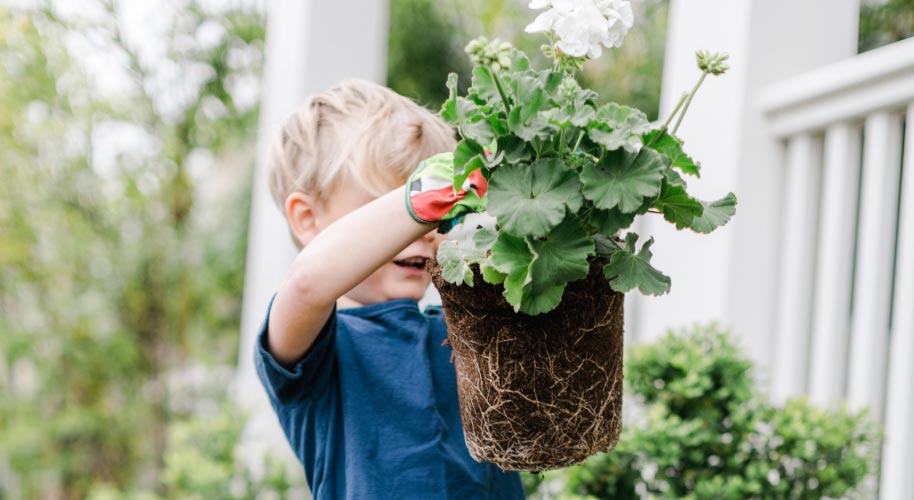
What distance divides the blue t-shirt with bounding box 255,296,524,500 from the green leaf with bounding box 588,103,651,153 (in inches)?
23.7

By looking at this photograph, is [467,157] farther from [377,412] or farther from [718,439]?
[718,439]

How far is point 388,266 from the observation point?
A: 1.58 meters

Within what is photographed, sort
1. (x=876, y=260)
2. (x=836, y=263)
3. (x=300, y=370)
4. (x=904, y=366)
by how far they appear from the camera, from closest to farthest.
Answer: (x=300, y=370)
(x=904, y=366)
(x=876, y=260)
(x=836, y=263)

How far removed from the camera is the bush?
169cm

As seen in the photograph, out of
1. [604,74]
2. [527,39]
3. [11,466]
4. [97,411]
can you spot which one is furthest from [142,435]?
[604,74]

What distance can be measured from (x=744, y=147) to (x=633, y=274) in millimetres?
1342

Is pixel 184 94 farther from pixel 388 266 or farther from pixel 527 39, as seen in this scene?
pixel 388 266

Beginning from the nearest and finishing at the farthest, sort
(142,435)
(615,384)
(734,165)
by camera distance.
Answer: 1. (615,384)
2. (734,165)
3. (142,435)

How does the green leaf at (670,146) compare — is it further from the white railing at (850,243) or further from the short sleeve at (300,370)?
the white railing at (850,243)

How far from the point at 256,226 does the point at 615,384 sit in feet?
8.48

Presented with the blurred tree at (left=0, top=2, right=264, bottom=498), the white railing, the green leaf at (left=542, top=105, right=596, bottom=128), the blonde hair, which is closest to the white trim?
the white railing

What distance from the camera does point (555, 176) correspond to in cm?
97

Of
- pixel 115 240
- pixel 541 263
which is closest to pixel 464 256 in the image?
pixel 541 263

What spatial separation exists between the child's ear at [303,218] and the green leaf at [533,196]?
2.15ft
